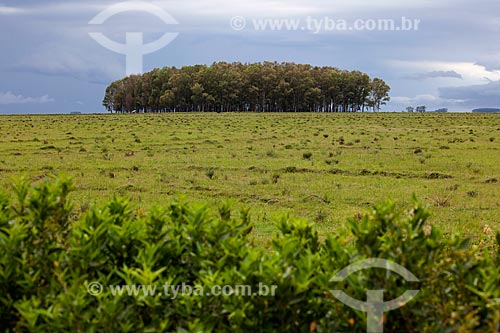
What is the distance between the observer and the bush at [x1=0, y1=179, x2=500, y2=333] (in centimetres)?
305

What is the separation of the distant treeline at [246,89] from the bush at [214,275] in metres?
114

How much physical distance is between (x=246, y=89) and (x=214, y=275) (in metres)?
121

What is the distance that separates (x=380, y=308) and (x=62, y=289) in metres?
1.82

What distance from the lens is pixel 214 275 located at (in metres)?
3.16

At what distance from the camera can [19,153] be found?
27781mm
